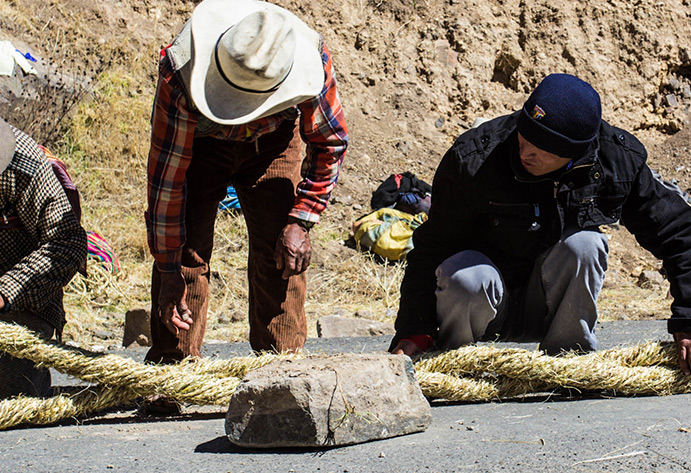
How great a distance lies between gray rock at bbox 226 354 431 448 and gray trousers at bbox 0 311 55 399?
3.69 ft

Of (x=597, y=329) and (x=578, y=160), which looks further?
(x=597, y=329)

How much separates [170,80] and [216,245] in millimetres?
5091

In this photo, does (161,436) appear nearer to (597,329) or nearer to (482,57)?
(597,329)

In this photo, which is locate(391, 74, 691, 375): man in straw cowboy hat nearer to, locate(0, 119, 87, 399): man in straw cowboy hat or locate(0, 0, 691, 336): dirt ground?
locate(0, 119, 87, 399): man in straw cowboy hat

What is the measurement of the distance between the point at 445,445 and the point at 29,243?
6.51 feet

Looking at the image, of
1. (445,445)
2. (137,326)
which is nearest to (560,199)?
(445,445)

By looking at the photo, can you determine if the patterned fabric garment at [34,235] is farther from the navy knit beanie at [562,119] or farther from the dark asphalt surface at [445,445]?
the navy knit beanie at [562,119]

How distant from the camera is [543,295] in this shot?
3.39m

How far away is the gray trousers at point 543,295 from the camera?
3.19 metres

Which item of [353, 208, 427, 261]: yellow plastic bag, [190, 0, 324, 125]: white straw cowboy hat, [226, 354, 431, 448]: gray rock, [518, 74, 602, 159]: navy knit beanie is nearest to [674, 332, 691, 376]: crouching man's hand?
[518, 74, 602, 159]: navy knit beanie

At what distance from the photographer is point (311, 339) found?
5.40 meters

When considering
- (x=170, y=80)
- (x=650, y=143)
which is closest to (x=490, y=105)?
(x=650, y=143)

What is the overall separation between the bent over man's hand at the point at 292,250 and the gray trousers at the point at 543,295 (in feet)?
1.98

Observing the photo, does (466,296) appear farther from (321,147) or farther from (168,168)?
(168,168)
